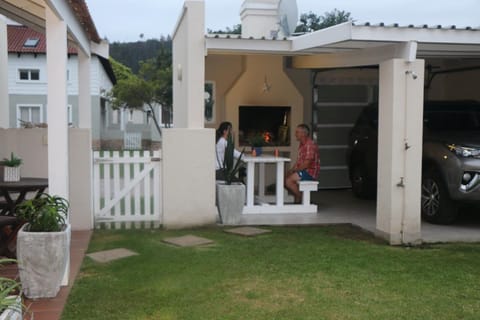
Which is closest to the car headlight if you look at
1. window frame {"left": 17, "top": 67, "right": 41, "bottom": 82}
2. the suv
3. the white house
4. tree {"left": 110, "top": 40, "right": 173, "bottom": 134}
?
the suv

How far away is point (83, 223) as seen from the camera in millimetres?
7953

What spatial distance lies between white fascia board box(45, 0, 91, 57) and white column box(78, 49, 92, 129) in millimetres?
139

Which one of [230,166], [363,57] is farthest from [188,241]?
[363,57]

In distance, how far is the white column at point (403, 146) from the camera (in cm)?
704

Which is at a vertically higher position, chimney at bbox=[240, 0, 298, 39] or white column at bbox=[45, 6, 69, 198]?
chimney at bbox=[240, 0, 298, 39]

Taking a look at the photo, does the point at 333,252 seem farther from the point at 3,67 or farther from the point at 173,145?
the point at 3,67

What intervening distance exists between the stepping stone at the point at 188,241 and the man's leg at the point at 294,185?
249 centimetres

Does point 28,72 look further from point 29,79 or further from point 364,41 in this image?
point 364,41

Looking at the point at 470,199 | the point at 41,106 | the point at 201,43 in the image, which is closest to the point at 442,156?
the point at 470,199

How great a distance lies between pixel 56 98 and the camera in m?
5.17

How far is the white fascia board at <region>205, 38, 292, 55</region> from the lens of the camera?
826 centimetres

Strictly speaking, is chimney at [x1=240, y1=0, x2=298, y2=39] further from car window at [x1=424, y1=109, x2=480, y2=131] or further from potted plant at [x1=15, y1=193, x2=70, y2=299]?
potted plant at [x1=15, y1=193, x2=70, y2=299]

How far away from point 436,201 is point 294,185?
90.0 inches

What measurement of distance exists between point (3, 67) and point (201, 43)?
396cm
